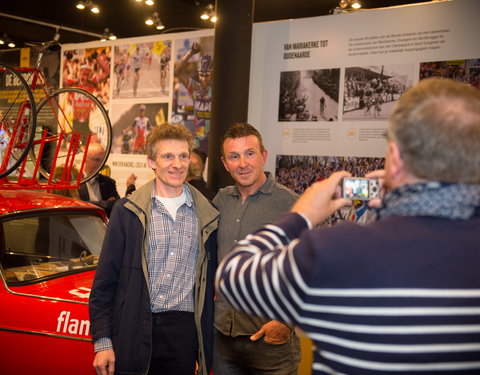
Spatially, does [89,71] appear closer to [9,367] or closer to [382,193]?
[9,367]

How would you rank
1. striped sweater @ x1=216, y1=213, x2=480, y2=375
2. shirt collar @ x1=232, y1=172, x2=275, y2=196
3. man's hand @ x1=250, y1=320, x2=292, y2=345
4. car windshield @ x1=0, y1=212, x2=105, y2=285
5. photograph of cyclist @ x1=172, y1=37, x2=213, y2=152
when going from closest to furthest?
1. striped sweater @ x1=216, y1=213, x2=480, y2=375
2. man's hand @ x1=250, y1=320, x2=292, y2=345
3. shirt collar @ x1=232, y1=172, x2=275, y2=196
4. car windshield @ x1=0, y1=212, x2=105, y2=285
5. photograph of cyclist @ x1=172, y1=37, x2=213, y2=152

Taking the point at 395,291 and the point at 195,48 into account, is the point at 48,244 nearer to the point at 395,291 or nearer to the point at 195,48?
the point at 395,291

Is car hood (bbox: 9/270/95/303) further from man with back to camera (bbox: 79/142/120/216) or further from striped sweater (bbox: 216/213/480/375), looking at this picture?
striped sweater (bbox: 216/213/480/375)

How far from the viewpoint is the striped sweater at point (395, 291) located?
114cm

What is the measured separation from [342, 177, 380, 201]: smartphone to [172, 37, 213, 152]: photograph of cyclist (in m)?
5.17

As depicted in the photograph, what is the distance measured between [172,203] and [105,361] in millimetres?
819

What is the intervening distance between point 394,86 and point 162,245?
2861mm

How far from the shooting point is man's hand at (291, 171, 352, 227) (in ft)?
4.58

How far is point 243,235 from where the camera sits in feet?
9.15

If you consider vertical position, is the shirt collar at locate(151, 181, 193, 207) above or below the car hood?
above

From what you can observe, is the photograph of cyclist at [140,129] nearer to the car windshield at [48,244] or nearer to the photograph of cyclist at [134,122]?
the photograph of cyclist at [134,122]

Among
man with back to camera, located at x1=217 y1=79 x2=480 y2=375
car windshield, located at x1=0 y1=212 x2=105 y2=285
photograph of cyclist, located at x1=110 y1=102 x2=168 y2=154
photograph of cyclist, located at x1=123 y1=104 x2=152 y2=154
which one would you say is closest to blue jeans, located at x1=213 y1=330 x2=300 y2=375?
car windshield, located at x1=0 y1=212 x2=105 y2=285

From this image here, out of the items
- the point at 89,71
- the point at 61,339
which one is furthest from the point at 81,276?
the point at 89,71

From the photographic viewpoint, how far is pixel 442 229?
3.84 ft
